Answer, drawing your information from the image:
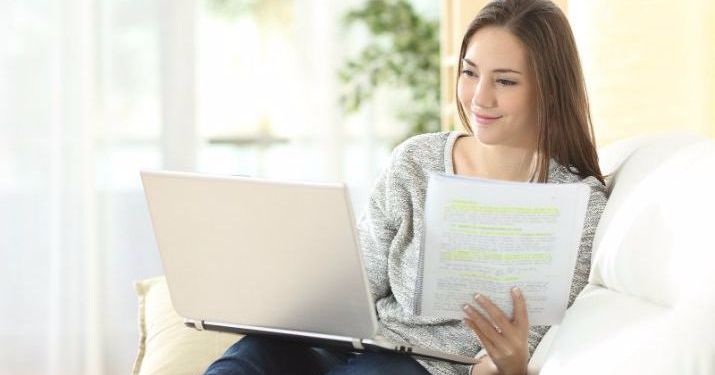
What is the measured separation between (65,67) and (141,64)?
259mm

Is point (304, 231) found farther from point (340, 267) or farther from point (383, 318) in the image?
point (383, 318)

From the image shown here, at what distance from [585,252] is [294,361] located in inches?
19.3

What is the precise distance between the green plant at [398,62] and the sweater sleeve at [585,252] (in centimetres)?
213

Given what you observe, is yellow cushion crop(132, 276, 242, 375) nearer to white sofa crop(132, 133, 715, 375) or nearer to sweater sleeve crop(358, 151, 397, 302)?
sweater sleeve crop(358, 151, 397, 302)

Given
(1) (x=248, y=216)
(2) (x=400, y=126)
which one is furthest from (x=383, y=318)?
(2) (x=400, y=126)

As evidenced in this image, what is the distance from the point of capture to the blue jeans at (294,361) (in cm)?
158

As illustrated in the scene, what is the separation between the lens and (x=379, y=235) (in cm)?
188

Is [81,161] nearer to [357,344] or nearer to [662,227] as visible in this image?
[357,344]

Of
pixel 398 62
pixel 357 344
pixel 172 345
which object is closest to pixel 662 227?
pixel 357 344

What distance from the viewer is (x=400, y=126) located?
12.9ft

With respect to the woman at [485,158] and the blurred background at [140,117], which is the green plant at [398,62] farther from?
the woman at [485,158]

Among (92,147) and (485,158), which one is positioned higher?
(485,158)

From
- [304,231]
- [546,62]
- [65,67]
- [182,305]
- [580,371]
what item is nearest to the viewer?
[580,371]

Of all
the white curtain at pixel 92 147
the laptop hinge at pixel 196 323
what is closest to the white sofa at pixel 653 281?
the laptop hinge at pixel 196 323
